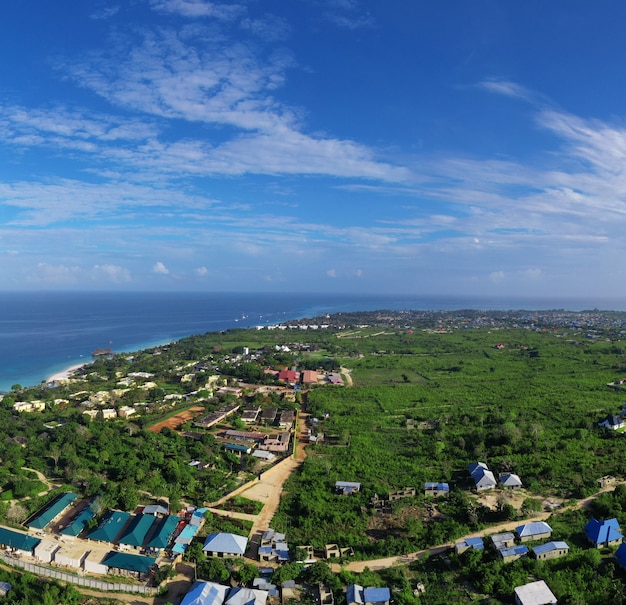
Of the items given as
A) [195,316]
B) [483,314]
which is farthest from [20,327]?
[483,314]

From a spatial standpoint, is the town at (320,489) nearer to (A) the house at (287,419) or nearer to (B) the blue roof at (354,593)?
(B) the blue roof at (354,593)

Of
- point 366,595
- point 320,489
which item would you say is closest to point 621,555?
point 366,595

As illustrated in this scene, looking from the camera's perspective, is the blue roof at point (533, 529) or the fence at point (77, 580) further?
the blue roof at point (533, 529)

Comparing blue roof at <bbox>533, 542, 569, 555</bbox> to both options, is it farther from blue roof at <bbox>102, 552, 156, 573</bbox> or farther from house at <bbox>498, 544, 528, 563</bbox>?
blue roof at <bbox>102, 552, 156, 573</bbox>

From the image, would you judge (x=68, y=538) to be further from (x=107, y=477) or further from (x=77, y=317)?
(x=77, y=317)

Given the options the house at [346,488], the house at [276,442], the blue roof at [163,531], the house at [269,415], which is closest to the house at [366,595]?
the blue roof at [163,531]

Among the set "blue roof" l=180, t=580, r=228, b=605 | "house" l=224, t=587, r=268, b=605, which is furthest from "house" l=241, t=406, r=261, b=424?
"house" l=224, t=587, r=268, b=605
